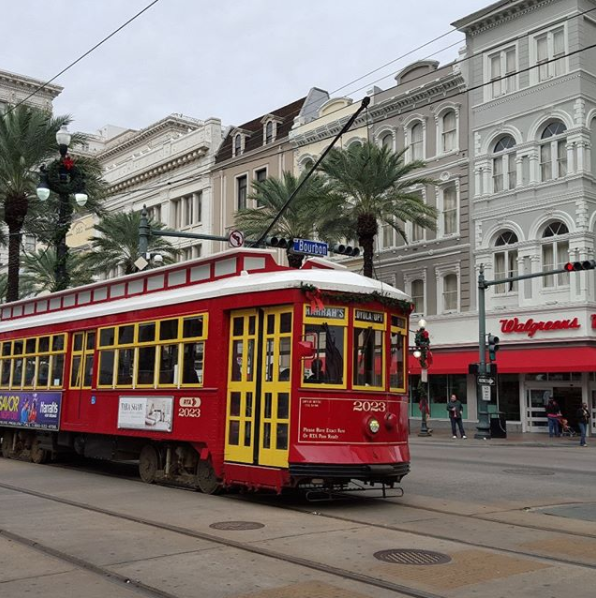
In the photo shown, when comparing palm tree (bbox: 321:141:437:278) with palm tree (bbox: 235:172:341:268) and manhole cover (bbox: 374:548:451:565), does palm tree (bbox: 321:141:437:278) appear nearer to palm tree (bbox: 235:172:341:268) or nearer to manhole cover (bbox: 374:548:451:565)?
palm tree (bbox: 235:172:341:268)

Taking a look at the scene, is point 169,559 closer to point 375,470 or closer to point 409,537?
point 409,537

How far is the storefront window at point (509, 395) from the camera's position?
3522 cm

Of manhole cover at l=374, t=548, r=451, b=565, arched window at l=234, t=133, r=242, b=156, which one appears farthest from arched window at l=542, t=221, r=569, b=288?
manhole cover at l=374, t=548, r=451, b=565

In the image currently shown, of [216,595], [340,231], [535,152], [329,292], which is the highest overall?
[535,152]

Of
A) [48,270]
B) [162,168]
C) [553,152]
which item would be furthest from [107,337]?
[162,168]

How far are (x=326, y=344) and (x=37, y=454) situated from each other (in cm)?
941

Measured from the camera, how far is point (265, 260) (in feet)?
40.7

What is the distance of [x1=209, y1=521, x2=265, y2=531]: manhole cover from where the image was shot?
9.18 metres

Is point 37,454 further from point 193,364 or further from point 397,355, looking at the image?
point 397,355

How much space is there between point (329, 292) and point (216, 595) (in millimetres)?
5408

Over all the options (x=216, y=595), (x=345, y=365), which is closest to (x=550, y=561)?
(x=216, y=595)

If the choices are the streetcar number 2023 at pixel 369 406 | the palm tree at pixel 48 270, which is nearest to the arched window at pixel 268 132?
the palm tree at pixel 48 270

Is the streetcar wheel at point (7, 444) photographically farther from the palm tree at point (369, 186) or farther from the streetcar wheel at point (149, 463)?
the palm tree at point (369, 186)

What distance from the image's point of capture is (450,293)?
3803 cm
